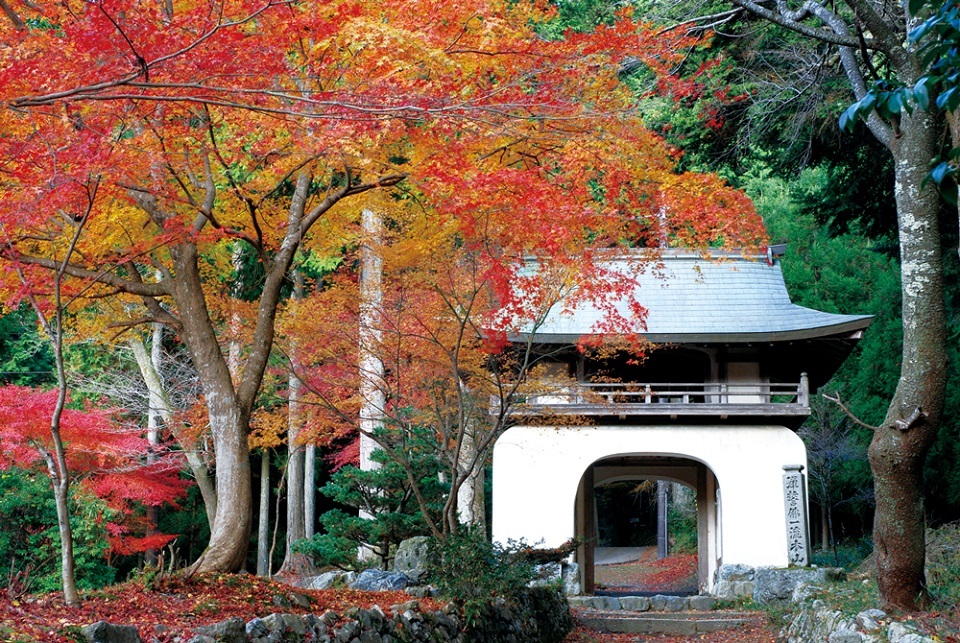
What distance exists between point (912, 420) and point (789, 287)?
67.7 feet

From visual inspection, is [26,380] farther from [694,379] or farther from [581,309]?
[694,379]

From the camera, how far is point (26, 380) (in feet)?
69.2

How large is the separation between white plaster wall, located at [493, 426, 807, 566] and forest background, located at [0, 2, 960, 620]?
339cm

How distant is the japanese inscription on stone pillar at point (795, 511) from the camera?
607 inches

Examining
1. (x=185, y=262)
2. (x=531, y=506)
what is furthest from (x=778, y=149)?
(x=185, y=262)

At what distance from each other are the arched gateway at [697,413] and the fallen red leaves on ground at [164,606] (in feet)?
27.1

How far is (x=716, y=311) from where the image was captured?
638 inches

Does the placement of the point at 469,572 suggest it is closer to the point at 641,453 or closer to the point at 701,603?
the point at 701,603

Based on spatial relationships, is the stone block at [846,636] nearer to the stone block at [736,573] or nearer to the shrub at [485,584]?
the shrub at [485,584]

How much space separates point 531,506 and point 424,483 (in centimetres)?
360

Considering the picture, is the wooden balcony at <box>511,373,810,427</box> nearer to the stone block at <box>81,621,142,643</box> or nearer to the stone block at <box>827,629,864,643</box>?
the stone block at <box>827,629,864,643</box>

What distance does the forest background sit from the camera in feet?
41.5

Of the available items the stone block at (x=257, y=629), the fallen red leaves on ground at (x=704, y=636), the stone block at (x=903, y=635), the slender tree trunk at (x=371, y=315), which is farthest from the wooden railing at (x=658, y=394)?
the stone block at (x=257, y=629)

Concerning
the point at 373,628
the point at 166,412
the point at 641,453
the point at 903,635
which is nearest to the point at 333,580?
the point at 373,628
